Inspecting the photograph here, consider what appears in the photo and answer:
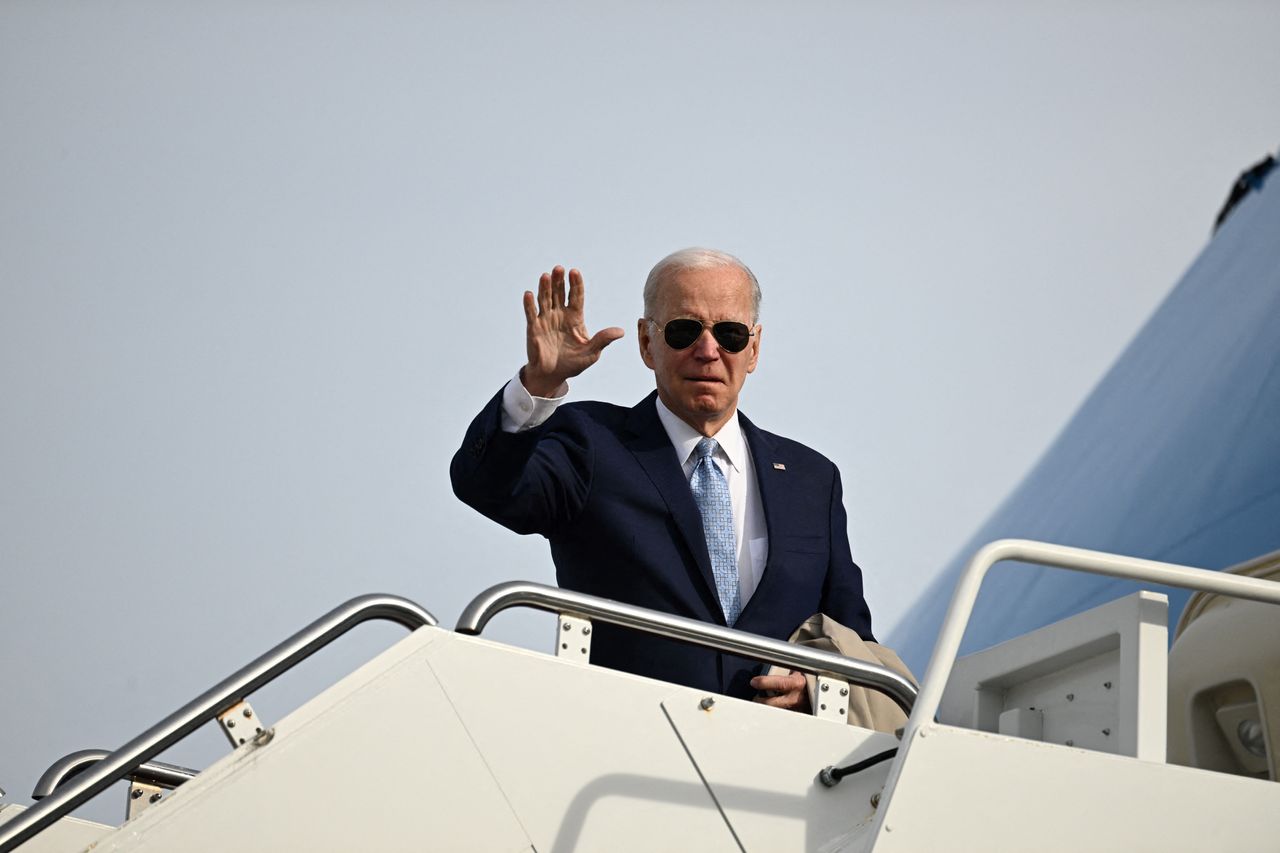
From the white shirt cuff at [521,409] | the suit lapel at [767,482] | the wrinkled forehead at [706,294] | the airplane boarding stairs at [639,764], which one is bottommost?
the airplane boarding stairs at [639,764]

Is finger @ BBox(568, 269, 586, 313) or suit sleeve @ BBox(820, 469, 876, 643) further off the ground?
finger @ BBox(568, 269, 586, 313)

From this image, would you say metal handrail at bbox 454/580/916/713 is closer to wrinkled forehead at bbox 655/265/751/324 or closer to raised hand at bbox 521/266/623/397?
raised hand at bbox 521/266/623/397

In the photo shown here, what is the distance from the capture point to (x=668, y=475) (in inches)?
189

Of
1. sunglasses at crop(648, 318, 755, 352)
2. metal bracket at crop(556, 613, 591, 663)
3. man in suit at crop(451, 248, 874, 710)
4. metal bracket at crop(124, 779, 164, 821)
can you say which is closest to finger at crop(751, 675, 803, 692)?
man in suit at crop(451, 248, 874, 710)

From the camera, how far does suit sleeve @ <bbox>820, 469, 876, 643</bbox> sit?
4.84m

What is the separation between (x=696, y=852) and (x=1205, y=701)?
2.21 meters

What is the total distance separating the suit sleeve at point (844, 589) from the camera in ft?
15.9

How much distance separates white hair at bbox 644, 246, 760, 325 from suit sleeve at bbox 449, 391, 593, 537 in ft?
2.42

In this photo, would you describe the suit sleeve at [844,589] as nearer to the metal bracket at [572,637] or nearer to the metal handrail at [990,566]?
the metal handrail at [990,566]

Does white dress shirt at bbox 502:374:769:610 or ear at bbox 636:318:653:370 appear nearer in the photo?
white dress shirt at bbox 502:374:769:610


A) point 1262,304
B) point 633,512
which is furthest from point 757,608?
point 1262,304

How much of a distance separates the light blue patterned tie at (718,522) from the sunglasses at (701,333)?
35 centimetres

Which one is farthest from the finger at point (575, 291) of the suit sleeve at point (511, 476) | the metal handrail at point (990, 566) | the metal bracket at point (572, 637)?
the metal handrail at point (990, 566)

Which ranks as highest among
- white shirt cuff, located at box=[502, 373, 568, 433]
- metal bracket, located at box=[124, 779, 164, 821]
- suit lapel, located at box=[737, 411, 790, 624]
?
white shirt cuff, located at box=[502, 373, 568, 433]
